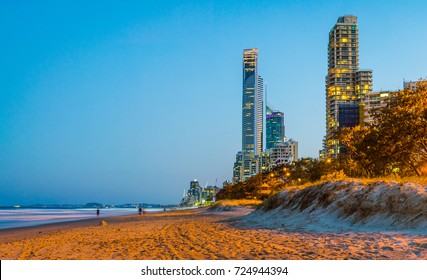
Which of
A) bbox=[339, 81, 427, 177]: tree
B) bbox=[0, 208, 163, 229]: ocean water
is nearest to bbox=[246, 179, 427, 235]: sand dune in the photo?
bbox=[339, 81, 427, 177]: tree

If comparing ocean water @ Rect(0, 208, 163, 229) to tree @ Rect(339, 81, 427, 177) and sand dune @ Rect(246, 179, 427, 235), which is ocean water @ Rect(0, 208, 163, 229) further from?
tree @ Rect(339, 81, 427, 177)

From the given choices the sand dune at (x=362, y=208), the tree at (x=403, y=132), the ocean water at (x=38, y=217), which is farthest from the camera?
the ocean water at (x=38, y=217)

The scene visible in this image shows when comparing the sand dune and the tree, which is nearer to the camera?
the sand dune

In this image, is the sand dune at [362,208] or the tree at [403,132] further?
the tree at [403,132]

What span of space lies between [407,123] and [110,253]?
2208cm

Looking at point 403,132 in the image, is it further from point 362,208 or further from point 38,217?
point 38,217

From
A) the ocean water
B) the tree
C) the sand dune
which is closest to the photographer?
the sand dune

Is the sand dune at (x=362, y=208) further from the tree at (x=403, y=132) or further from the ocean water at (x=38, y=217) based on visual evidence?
the ocean water at (x=38, y=217)

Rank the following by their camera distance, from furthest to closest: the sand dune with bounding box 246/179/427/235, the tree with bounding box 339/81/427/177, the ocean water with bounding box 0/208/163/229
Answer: the ocean water with bounding box 0/208/163/229
the tree with bounding box 339/81/427/177
the sand dune with bounding box 246/179/427/235

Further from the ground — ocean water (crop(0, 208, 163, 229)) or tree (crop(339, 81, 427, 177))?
tree (crop(339, 81, 427, 177))

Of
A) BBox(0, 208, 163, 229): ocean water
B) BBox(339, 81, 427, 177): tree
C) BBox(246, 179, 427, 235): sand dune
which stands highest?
BBox(339, 81, 427, 177): tree

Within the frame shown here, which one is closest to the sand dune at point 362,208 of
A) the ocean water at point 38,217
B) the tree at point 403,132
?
the tree at point 403,132

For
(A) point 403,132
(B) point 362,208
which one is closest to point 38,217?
(A) point 403,132
